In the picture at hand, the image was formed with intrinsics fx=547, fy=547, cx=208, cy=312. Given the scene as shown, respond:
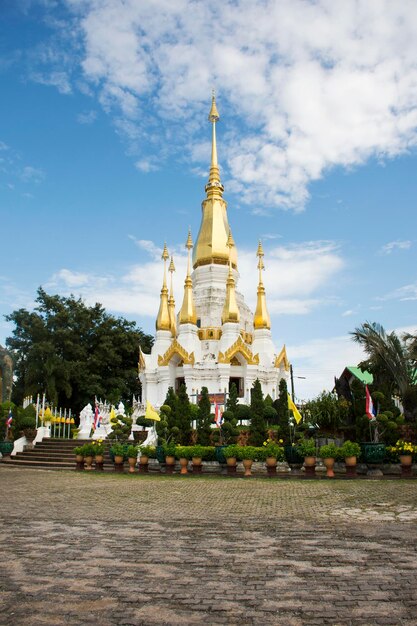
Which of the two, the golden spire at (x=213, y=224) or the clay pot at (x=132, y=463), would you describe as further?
the golden spire at (x=213, y=224)

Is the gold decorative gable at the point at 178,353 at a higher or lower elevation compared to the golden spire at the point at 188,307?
lower

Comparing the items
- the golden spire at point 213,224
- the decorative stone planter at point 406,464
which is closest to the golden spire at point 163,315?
the golden spire at point 213,224

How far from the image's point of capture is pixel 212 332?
3897 centimetres

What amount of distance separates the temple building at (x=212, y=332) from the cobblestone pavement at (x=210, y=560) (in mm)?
23381

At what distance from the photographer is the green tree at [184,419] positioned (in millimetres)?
22391

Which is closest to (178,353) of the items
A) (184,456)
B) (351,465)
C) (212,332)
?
(212,332)

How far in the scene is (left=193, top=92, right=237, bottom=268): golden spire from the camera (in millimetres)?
42281

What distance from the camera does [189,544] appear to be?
7.16 metres

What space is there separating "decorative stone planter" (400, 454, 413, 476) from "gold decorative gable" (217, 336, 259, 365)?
1944cm

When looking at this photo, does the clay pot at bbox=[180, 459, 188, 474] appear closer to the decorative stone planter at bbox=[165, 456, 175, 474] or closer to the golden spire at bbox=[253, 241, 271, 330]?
the decorative stone planter at bbox=[165, 456, 175, 474]

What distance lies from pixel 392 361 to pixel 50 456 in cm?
1573

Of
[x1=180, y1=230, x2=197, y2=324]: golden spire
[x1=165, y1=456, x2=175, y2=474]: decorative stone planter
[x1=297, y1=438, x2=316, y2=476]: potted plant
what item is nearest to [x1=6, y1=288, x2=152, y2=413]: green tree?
[x1=180, y1=230, x2=197, y2=324]: golden spire

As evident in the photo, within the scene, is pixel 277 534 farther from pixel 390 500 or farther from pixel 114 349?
pixel 114 349

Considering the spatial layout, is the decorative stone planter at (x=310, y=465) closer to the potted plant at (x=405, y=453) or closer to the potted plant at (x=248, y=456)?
the potted plant at (x=248, y=456)
